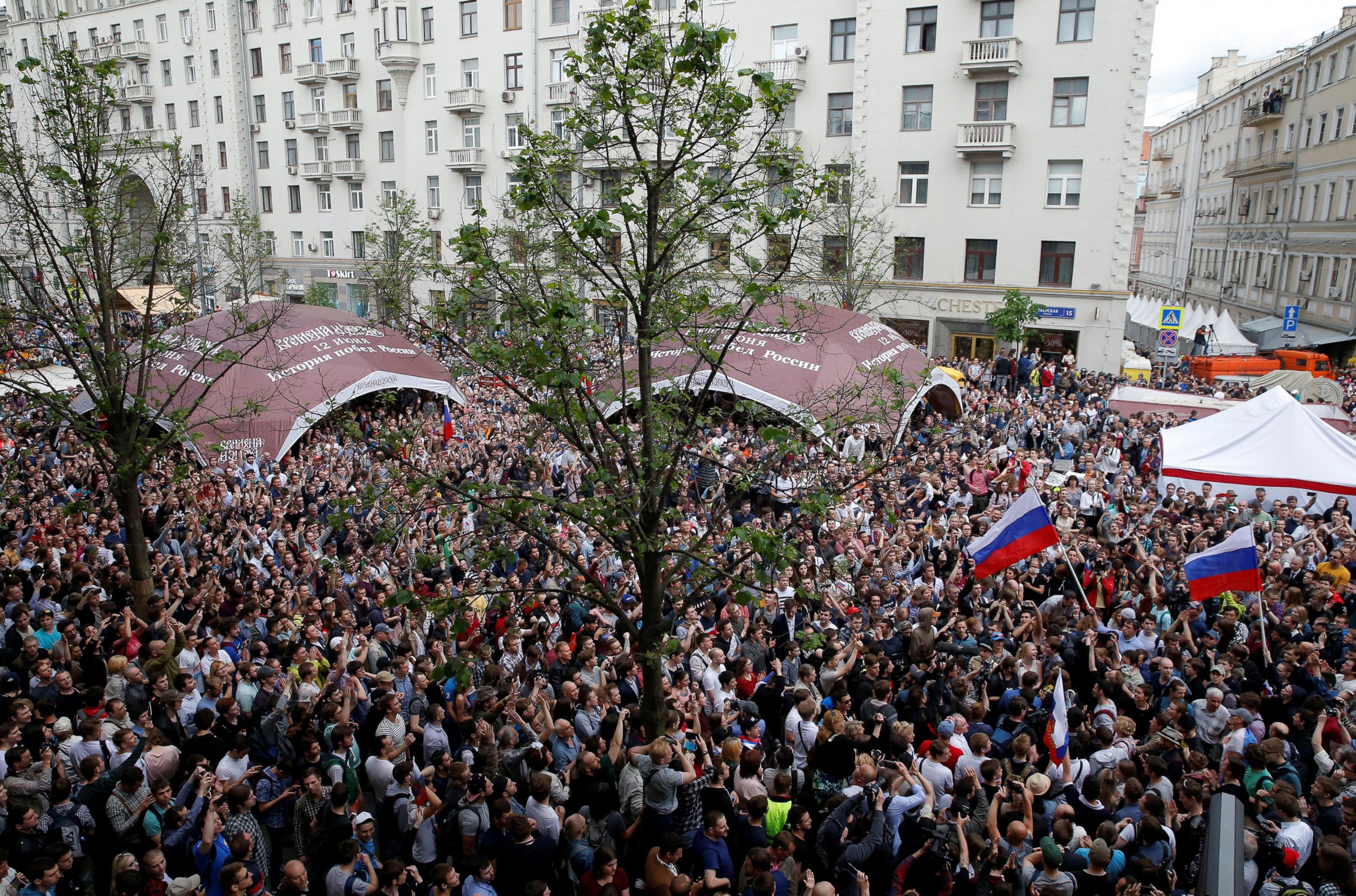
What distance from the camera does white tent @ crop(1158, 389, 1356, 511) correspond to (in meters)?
14.9

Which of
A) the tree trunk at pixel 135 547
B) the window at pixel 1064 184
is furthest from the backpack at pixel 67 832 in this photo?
the window at pixel 1064 184

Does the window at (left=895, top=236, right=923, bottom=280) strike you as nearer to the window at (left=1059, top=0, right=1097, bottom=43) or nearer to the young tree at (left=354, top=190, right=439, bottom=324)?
the window at (left=1059, top=0, right=1097, bottom=43)

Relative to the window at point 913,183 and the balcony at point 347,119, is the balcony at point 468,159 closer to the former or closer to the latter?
the balcony at point 347,119

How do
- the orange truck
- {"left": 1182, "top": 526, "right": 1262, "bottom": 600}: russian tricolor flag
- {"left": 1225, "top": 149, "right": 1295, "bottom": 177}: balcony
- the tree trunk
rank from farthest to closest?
1. {"left": 1225, "top": 149, "right": 1295, "bottom": 177}: balcony
2. the orange truck
3. the tree trunk
4. {"left": 1182, "top": 526, "right": 1262, "bottom": 600}: russian tricolor flag

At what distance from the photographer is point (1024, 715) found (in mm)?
7957

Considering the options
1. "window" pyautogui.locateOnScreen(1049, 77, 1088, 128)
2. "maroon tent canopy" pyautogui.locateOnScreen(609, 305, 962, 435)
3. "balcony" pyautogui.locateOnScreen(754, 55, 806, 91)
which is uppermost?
"balcony" pyautogui.locateOnScreen(754, 55, 806, 91)

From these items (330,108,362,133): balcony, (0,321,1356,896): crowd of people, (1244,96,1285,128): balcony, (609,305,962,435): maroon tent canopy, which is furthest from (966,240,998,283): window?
(330,108,362,133): balcony

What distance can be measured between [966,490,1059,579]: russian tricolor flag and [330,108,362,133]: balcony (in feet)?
145

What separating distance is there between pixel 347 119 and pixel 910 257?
2956 cm

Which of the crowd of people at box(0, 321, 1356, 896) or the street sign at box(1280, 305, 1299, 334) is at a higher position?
the street sign at box(1280, 305, 1299, 334)

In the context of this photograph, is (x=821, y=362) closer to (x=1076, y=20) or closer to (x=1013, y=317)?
(x=1013, y=317)

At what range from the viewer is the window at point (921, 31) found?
3378 cm

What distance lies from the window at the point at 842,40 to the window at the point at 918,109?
2764 mm

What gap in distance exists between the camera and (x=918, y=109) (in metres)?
34.6
